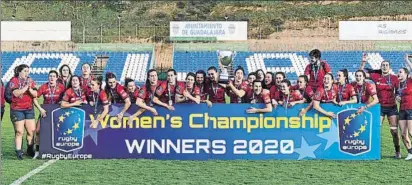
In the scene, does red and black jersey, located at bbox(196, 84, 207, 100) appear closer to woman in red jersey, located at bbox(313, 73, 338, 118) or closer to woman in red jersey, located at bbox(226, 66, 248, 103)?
woman in red jersey, located at bbox(226, 66, 248, 103)

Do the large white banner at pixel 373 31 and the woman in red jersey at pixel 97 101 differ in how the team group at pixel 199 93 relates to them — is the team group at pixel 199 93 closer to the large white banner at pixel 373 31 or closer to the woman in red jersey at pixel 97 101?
the woman in red jersey at pixel 97 101

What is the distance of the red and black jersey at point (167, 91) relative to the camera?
9.53 m

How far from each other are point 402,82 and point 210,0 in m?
40.5

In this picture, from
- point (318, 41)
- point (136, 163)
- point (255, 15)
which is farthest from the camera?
point (255, 15)

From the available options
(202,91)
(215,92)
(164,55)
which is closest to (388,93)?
(215,92)

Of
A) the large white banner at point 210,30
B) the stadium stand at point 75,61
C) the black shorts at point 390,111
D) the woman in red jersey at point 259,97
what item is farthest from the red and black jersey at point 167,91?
the large white banner at point 210,30

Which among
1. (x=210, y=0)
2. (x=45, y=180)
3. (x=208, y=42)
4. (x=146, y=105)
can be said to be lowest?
(x=45, y=180)

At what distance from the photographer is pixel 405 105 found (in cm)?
962

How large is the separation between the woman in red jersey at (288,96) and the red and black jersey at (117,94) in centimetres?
220

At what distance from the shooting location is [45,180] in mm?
7891

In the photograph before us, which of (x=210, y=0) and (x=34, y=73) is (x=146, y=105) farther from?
(x=210, y=0)

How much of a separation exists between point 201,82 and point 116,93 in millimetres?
1229

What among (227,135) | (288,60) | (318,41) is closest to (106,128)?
(227,135)

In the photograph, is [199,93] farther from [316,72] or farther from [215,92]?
[316,72]
